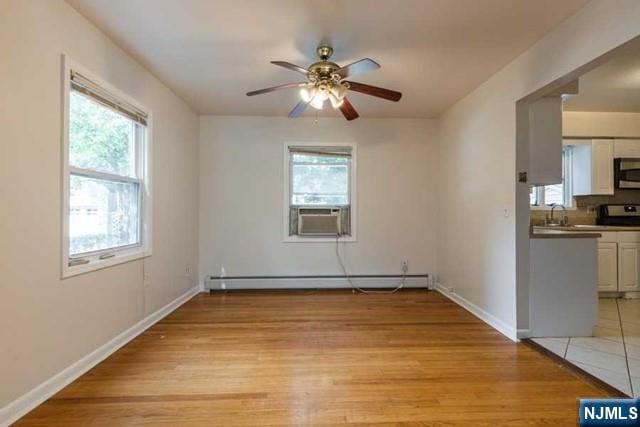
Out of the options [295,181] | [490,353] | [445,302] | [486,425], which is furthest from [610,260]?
[295,181]

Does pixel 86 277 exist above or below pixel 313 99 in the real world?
below

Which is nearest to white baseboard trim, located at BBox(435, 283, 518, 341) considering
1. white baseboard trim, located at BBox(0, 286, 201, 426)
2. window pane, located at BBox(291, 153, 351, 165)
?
window pane, located at BBox(291, 153, 351, 165)

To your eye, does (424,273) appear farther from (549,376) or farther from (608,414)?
(608,414)

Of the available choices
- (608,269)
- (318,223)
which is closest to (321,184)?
(318,223)

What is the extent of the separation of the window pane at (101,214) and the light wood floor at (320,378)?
0.90 meters

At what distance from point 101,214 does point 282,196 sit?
253 centimetres

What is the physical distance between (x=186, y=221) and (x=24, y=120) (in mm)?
2573

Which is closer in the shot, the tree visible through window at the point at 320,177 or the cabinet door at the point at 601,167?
the cabinet door at the point at 601,167

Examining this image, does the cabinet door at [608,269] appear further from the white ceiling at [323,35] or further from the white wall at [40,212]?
the white wall at [40,212]

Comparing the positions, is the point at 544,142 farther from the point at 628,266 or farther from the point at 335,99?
the point at 628,266

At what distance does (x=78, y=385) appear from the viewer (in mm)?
2232

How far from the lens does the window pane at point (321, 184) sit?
5.03 meters

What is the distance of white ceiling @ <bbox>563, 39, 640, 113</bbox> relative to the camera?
10.1ft

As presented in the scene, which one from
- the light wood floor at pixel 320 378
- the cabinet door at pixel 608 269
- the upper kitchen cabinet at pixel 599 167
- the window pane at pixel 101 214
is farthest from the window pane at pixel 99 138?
the upper kitchen cabinet at pixel 599 167
